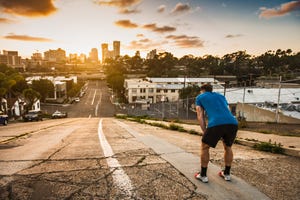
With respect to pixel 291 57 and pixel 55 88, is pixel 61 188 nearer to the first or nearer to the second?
pixel 55 88

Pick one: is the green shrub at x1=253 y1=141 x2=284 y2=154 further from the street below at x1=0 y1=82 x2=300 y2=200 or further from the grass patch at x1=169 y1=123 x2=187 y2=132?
the grass patch at x1=169 y1=123 x2=187 y2=132

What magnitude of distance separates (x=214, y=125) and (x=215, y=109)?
0.29 m

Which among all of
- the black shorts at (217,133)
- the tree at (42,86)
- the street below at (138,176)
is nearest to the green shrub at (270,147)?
the street below at (138,176)

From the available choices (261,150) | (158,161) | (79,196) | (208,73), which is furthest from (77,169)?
(208,73)

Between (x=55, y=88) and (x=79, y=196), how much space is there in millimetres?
65998

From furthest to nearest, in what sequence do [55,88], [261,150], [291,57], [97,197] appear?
1. [291,57]
2. [55,88]
3. [261,150]
4. [97,197]

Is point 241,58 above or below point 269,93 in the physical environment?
above

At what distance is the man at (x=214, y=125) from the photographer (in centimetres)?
323

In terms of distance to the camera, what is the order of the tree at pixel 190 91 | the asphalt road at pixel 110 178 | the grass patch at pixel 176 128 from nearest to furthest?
the asphalt road at pixel 110 178 < the grass patch at pixel 176 128 < the tree at pixel 190 91

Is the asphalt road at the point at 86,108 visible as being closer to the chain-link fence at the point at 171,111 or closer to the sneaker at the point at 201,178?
the chain-link fence at the point at 171,111

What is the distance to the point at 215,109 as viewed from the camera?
333 centimetres

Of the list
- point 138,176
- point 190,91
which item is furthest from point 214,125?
point 190,91

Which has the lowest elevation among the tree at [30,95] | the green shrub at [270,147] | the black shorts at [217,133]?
the tree at [30,95]

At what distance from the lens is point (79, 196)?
107 inches
